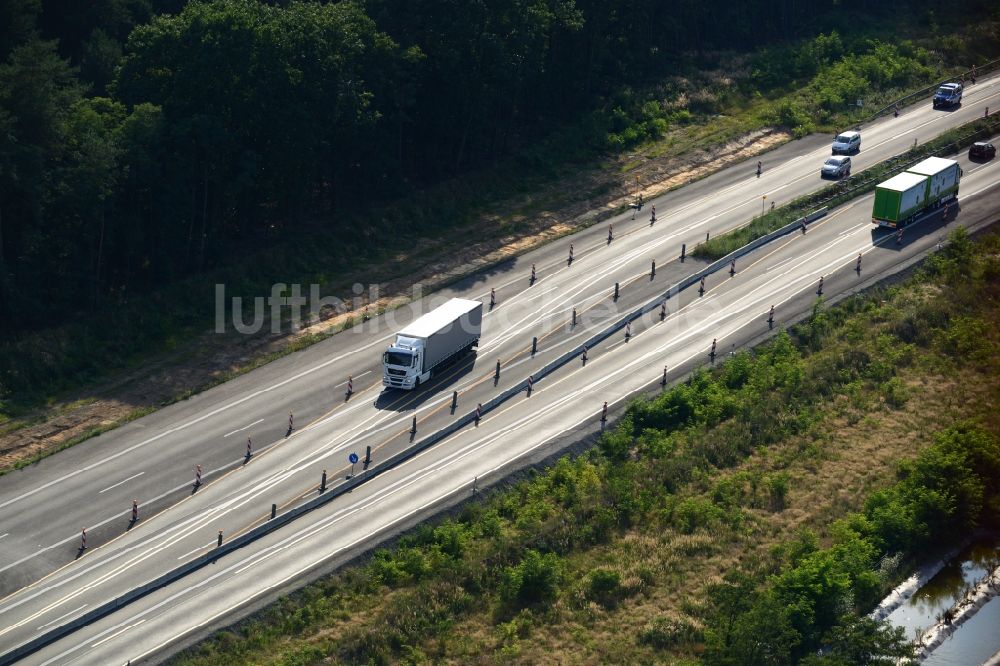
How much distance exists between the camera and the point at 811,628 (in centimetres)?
4609

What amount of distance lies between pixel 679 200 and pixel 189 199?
115ft

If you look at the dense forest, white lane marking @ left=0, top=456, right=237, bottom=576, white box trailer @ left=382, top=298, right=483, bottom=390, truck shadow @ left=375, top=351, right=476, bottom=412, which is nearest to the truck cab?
white box trailer @ left=382, top=298, right=483, bottom=390

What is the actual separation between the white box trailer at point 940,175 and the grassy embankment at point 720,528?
1421cm

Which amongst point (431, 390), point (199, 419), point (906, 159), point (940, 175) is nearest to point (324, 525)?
point (199, 419)

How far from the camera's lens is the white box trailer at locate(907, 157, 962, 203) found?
79.0 m

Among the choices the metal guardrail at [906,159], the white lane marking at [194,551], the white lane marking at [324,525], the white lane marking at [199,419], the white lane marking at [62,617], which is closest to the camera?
the white lane marking at [62,617]

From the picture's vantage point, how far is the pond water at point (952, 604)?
47.2 m

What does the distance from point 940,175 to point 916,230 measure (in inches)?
174

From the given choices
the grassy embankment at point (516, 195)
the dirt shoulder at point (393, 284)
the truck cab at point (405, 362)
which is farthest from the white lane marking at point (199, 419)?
the truck cab at point (405, 362)

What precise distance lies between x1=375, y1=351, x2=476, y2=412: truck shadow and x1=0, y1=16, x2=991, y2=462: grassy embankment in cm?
840

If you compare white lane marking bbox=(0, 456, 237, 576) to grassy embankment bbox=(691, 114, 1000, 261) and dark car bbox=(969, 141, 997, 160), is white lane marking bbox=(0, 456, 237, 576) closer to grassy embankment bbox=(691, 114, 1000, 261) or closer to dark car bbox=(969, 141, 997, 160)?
grassy embankment bbox=(691, 114, 1000, 261)

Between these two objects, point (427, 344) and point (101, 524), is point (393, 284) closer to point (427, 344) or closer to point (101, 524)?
point (427, 344)

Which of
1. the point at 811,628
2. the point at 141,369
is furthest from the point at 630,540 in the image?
the point at 141,369

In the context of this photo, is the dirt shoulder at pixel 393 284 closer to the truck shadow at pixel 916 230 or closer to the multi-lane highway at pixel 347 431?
the multi-lane highway at pixel 347 431
